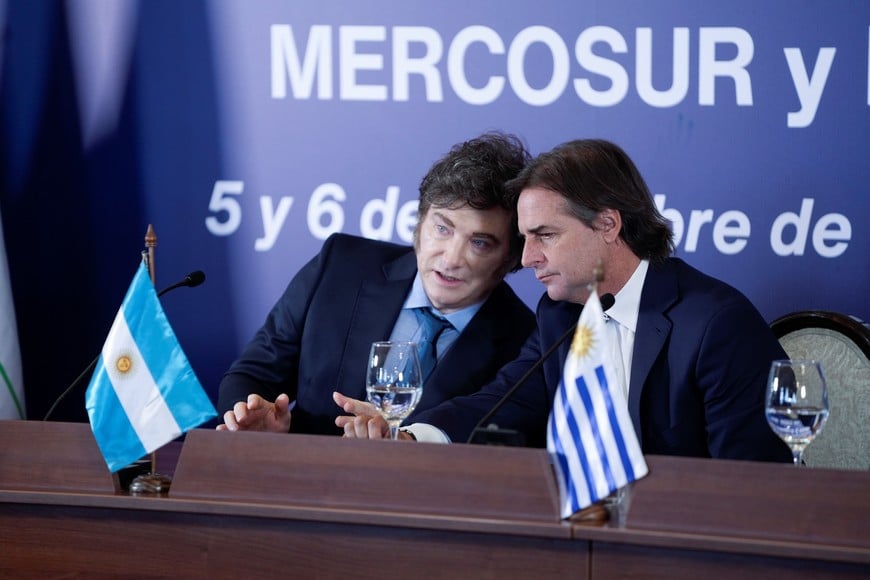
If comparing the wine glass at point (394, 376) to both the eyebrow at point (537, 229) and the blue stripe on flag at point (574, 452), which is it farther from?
the eyebrow at point (537, 229)

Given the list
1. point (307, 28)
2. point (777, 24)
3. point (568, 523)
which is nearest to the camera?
point (568, 523)

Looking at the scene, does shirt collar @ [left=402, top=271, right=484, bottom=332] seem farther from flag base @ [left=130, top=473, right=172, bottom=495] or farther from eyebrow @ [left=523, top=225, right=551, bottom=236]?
flag base @ [left=130, top=473, right=172, bottom=495]

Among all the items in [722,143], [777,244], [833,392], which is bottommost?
[833,392]

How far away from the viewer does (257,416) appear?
2605 mm

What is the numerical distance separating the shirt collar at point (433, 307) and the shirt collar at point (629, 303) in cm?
47

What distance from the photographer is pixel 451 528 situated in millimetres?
1810

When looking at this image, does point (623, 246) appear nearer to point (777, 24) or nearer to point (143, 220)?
point (777, 24)

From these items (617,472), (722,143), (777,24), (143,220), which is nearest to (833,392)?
(722,143)

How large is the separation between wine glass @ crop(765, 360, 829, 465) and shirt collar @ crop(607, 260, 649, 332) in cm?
75

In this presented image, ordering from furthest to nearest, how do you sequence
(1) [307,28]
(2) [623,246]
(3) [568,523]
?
(1) [307,28] < (2) [623,246] < (3) [568,523]

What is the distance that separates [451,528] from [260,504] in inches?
13.5

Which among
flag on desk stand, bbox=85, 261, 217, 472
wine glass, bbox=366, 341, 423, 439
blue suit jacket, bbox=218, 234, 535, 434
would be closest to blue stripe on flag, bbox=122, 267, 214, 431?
flag on desk stand, bbox=85, 261, 217, 472

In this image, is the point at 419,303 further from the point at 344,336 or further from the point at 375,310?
the point at 344,336

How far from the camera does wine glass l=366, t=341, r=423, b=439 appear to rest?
213cm
